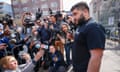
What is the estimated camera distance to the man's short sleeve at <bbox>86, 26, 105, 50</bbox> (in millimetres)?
2332

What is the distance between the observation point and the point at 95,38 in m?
2.34

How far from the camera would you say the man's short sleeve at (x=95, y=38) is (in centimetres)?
233

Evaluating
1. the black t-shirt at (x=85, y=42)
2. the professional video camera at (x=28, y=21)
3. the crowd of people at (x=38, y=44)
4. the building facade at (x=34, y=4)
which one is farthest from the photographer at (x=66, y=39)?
the building facade at (x=34, y=4)

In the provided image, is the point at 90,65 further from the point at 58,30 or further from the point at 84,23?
the point at 58,30

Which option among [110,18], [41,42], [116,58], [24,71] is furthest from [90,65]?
[110,18]

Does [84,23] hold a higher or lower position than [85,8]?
lower

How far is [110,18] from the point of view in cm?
1578

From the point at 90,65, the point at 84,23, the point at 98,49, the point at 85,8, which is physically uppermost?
the point at 85,8

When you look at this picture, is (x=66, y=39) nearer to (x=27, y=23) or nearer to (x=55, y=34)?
(x=55, y=34)

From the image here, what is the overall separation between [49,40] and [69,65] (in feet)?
2.95

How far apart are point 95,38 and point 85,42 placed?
0.49ft

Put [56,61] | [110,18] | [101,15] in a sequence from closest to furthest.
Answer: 1. [56,61]
2. [110,18]
3. [101,15]

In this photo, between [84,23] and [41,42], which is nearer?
[84,23]

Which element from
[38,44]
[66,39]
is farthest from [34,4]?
[38,44]
